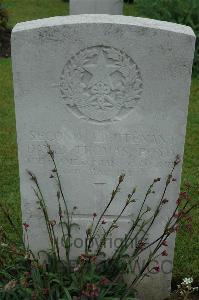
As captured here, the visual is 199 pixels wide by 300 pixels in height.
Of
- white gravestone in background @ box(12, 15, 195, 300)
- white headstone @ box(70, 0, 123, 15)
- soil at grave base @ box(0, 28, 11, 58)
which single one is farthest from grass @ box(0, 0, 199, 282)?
white headstone @ box(70, 0, 123, 15)

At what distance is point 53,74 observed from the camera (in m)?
2.92

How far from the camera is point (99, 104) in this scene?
3.01 meters

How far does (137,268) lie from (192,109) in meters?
3.84

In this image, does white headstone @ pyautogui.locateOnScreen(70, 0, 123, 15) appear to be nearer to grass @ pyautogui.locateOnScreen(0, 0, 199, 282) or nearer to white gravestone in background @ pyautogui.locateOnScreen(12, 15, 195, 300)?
grass @ pyautogui.locateOnScreen(0, 0, 199, 282)

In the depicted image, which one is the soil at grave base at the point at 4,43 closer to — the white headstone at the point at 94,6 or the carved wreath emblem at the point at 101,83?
the white headstone at the point at 94,6

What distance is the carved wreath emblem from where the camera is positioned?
2900 millimetres

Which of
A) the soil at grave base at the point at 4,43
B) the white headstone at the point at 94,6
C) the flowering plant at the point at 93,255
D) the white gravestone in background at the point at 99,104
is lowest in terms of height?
the flowering plant at the point at 93,255

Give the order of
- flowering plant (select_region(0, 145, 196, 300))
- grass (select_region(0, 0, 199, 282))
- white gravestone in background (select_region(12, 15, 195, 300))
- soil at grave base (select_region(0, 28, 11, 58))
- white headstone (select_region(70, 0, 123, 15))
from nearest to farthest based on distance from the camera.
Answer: white gravestone in background (select_region(12, 15, 195, 300))
flowering plant (select_region(0, 145, 196, 300))
grass (select_region(0, 0, 199, 282))
white headstone (select_region(70, 0, 123, 15))
soil at grave base (select_region(0, 28, 11, 58))

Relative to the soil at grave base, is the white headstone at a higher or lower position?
higher

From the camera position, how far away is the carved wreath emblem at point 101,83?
114 inches

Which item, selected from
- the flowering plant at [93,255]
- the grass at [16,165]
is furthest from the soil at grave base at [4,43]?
the flowering plant at [93,255]

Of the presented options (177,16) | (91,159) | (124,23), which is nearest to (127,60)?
(124,23)

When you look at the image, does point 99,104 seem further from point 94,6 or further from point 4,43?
point 4,43

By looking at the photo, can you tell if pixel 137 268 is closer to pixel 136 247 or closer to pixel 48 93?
pixel 136 247
